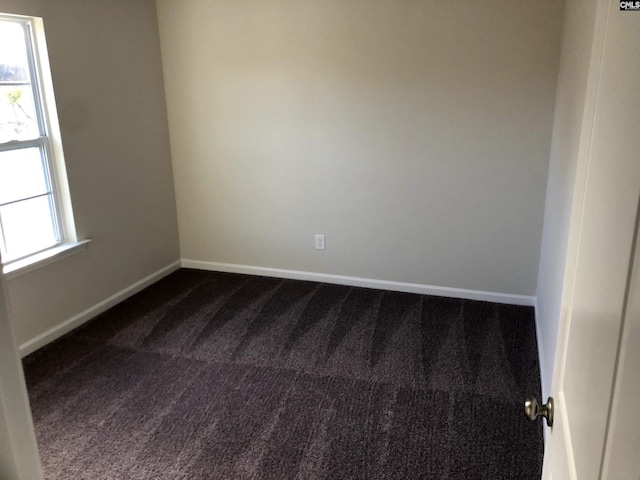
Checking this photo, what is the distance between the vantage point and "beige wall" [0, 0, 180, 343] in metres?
3.10

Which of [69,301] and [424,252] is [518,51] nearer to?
[424,252]

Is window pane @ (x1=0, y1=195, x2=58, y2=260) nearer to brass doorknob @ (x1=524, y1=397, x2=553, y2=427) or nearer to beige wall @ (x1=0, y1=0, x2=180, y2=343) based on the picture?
beige wall @ (x1=0, y1=0, x2=180, y2=343)

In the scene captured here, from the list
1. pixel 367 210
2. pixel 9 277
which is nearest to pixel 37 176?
pixel 9 277

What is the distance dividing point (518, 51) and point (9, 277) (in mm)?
3271

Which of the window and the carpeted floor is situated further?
the window

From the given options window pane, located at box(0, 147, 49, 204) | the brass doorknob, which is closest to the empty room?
window pane, located at box(0, 147, 49, 204)

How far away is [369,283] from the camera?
13.1 feet

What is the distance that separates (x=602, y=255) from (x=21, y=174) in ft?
10.4

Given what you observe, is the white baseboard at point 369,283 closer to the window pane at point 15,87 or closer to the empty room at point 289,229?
the empty room at point 289,229

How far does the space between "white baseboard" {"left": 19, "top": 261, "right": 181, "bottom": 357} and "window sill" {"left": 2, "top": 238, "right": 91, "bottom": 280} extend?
1.40 feet

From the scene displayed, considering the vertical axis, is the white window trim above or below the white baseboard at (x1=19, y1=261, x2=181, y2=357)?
above

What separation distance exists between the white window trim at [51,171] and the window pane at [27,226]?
0.05 metres

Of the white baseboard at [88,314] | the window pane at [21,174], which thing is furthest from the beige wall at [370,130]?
the window pane at [21,174]

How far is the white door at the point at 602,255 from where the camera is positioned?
2.07 ft
